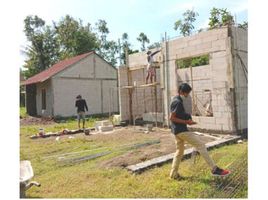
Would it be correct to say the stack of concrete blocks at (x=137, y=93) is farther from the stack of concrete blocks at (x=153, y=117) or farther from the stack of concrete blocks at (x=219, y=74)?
the stack of concrete blocks at (x=219, y=74)

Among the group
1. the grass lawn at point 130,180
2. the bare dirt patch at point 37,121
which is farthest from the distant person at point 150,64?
the bare dirt patch at point 37,121

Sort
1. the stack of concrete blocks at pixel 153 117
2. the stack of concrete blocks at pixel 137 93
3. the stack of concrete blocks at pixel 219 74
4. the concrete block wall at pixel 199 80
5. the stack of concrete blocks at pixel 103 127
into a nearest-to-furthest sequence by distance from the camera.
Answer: the stack of concrete blocks at pixel 219 74 → the concrete block wall at pixel 199 80 → the stack of concrete blocks at pixel 103 127 → the stack of concrete blocks at pixel 153 117 → the stack of concrete blocks at pixel 137 93

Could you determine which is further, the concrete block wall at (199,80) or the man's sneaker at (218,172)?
the concrete block wall at (199,80)

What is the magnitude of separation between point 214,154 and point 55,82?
13260 mm

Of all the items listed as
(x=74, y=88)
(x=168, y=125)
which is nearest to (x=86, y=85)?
(x=74, y=88)

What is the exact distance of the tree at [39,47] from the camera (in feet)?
104

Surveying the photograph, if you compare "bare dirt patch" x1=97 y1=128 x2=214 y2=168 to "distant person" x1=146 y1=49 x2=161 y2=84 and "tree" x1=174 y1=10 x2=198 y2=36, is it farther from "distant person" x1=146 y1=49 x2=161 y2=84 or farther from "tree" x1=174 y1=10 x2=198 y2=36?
"tree" x1=174 y1=10 x2=198 y2=36

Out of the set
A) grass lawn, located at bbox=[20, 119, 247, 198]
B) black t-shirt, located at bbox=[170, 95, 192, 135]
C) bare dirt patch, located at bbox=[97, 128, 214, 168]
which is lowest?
grass lawn, located at bbox=[20, 119, 247, 198]

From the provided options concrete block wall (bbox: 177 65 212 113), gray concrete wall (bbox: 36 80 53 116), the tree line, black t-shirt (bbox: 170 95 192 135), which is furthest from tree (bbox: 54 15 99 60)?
black t-shirt (bbox: 170 95 192 135)

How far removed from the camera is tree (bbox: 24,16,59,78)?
3159 centimetres

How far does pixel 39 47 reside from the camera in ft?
109

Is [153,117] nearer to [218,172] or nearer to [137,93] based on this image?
[137,93]

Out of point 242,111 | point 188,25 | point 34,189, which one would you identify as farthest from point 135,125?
point 188,25

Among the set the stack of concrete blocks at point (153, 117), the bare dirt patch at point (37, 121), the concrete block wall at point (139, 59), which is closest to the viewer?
the stack of concrete blocks at point (153, 117)
